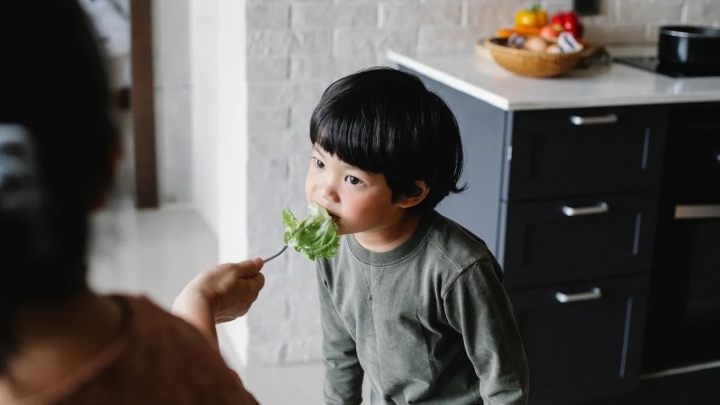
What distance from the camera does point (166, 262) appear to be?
10.8 feet

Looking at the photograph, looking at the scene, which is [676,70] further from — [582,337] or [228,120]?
[228,120]

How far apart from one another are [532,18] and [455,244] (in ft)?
4.37

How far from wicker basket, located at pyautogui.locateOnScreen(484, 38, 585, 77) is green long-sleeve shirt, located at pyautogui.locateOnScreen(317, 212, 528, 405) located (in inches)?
36.8

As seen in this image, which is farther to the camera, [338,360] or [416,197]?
[338,360]

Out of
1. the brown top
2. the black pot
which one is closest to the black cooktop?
the black pot

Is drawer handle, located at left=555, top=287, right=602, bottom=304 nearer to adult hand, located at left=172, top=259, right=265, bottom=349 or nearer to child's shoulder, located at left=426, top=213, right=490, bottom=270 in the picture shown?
child's shoulder, located at left=426, top=213, right=490, bottom=270

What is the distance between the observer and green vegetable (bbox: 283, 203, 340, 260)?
4.36ft

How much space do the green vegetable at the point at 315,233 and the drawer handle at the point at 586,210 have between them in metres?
0.97

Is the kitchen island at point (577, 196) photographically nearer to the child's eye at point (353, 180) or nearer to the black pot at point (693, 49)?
the black pot at point (693, 49)

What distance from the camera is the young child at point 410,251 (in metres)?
1.33

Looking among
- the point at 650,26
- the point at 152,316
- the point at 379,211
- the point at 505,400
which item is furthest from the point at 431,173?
the point at 650,26

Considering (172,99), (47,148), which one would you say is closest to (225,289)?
(47,148)

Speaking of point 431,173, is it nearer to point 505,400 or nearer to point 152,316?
point 505,400

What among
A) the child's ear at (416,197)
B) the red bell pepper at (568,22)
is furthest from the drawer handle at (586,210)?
the child's ear at (416,197)
